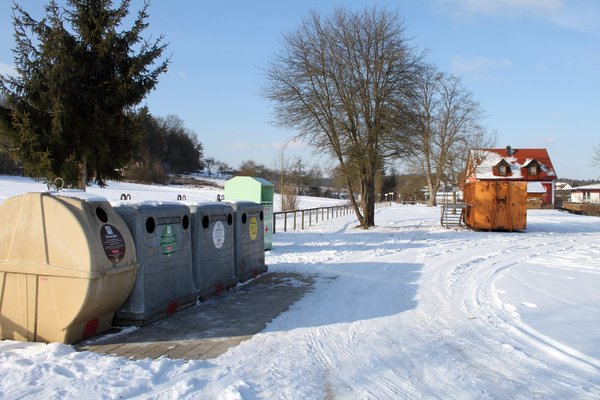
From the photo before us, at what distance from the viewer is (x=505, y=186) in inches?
907

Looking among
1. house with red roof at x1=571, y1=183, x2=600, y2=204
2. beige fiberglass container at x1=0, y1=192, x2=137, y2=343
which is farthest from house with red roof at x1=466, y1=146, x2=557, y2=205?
beige fiberglass container at x1=0, y1=192, x2=137, y2=343

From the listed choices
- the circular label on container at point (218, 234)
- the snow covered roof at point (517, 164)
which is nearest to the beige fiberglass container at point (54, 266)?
the circular label on container at point (218, 234)

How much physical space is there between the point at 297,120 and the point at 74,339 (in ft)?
58.5

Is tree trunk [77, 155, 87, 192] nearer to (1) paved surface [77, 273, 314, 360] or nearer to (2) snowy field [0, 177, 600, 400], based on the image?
(1) paved surface [77, 273, 314, 360]

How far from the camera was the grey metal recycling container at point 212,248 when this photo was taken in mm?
7289

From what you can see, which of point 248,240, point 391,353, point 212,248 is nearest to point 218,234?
point 212,248

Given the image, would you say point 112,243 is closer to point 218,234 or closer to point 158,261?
point 158,261

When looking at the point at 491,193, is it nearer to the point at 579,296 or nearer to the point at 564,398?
the point at 579,296

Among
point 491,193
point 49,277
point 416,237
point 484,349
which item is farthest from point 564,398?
point 491,193

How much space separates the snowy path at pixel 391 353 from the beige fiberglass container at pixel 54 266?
0.93ft

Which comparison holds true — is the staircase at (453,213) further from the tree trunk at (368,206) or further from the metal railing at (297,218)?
the metal railing at (297,218)

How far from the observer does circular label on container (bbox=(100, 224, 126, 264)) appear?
5316 millimetres

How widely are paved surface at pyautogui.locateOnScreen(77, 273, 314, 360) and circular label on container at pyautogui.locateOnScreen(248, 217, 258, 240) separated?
130cm

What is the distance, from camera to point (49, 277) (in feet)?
16.8
